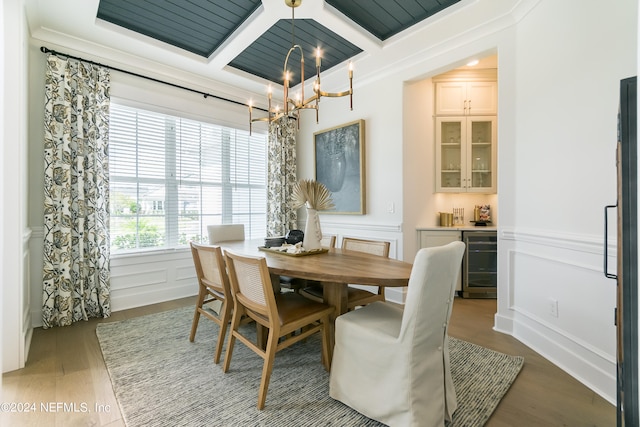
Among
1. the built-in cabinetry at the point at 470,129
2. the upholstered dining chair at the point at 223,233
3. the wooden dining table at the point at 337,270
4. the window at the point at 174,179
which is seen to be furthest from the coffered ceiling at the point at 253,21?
the upholstered dining chair at the point at 223,233

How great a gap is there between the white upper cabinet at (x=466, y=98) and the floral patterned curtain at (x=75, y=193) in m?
3.85

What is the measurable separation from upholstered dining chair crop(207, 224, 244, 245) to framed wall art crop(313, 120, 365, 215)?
A: 1.44m

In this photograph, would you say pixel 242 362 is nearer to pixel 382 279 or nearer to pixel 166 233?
pixel 382 279

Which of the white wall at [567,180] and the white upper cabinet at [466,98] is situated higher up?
the white upper cabinet at [466,98]

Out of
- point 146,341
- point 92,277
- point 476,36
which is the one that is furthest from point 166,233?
point 476,36

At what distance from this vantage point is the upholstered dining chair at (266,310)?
160 cm

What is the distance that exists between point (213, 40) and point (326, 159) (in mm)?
1974

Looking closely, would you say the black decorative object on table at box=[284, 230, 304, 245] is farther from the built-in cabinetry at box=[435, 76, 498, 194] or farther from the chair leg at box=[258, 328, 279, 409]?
the built-in cabinetry at box=[435, 76, 498, 194]

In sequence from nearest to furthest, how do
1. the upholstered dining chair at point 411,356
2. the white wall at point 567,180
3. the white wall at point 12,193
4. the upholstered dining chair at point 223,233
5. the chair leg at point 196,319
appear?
the upholstered dining chair at point 411,356, the white wall at point 567,180, the white wall at point 12,193, the chair leg at point 196,319, the upholstered dining chair at point 223,233

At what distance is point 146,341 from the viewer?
2.37 metres

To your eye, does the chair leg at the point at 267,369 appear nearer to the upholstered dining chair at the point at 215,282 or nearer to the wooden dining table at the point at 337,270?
the wooden dining table at the point at 337,270

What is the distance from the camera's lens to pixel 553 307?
2.10m

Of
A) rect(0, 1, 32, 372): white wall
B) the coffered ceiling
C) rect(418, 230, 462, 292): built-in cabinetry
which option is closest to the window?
the coffered ceiling

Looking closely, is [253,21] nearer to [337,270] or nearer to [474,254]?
[337,270]
